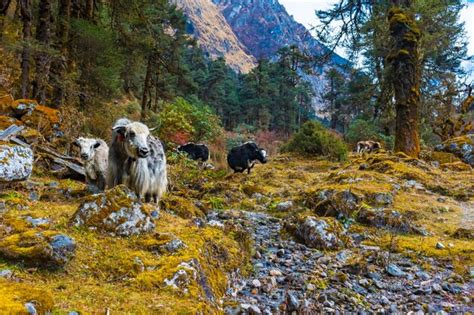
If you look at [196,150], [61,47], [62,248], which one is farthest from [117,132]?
[196,150]

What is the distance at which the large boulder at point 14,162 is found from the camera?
15.6 feet

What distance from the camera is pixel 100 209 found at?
3.83 meters

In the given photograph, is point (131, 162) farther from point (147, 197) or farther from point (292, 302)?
point (292, 302)

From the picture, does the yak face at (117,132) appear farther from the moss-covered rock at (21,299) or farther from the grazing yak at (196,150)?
the grazing yak at (196,150)

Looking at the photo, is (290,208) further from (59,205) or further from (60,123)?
(60,123)

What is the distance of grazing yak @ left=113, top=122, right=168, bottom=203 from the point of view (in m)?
5.11

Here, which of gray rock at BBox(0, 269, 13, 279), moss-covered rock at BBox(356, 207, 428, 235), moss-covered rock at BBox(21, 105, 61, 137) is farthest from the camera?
moss-covered rock at BBox(21, 105, 61, 137)

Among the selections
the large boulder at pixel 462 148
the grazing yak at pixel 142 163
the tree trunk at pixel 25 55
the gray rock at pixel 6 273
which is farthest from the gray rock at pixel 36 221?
the large boulder at pixel 462 148

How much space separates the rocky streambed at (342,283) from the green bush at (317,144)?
37.1ft

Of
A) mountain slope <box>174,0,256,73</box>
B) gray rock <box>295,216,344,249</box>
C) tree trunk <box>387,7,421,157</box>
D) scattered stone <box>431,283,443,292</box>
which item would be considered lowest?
scattered stone <box>431,283,443,292</box>

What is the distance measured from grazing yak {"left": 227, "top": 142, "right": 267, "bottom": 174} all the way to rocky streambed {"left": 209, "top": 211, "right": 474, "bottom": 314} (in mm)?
8284

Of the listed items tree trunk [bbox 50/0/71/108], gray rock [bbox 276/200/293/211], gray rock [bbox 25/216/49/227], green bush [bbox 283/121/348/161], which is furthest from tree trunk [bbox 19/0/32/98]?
green bush [bbox 283/121/348/161]

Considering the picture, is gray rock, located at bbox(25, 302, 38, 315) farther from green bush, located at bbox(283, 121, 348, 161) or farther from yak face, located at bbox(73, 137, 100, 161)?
green bush, located at bbox(283, 121, 348, 161)

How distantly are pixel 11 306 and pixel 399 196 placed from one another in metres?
7.43
